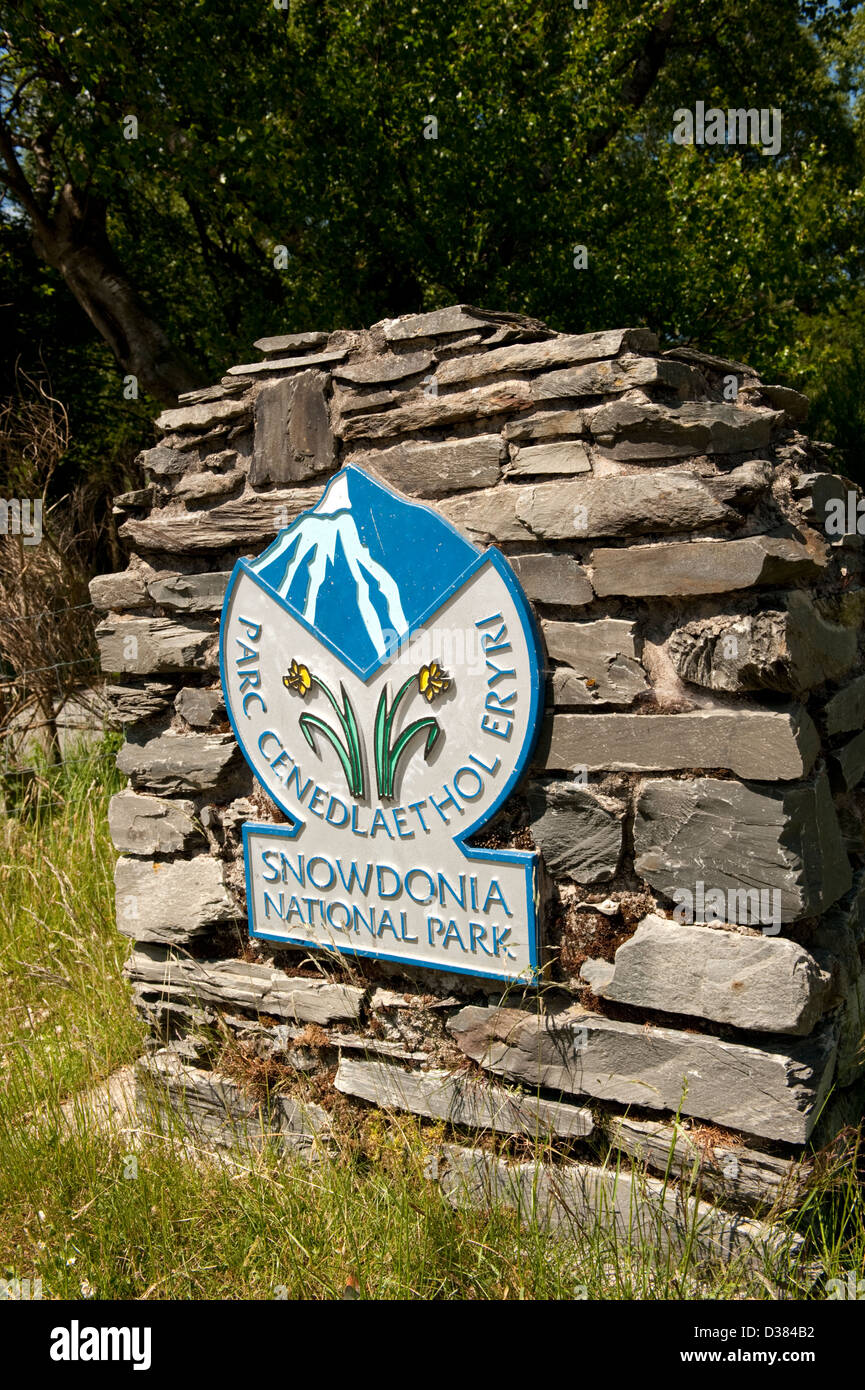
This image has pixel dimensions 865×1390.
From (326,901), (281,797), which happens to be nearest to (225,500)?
(281,797)

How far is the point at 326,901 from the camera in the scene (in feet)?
9.18

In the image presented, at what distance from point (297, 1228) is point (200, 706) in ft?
4.58

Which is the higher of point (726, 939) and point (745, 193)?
point (745, 193)

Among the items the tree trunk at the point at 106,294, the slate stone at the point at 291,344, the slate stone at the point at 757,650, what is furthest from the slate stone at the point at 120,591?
the tree trunk at the point at 106,294

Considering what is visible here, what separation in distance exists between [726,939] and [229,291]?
8366 millimetres

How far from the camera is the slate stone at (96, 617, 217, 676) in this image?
10.00 ft

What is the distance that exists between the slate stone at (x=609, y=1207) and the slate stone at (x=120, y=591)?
176 cm

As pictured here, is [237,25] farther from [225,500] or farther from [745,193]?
[225,500]

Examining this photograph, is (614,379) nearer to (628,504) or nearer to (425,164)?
(628,504)

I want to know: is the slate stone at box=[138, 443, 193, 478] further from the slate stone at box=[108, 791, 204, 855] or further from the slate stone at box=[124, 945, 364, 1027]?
the slate stone at box=[124, 945, 364, 1027]

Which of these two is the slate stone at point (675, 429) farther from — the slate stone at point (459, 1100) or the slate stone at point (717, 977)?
the slate stone at point (459, 1100)

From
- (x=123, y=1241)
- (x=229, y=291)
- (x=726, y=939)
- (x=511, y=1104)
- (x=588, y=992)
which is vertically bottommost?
(x=123, y=1241)

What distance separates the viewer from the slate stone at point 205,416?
2.97 meters

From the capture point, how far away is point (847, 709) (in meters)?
2.47
